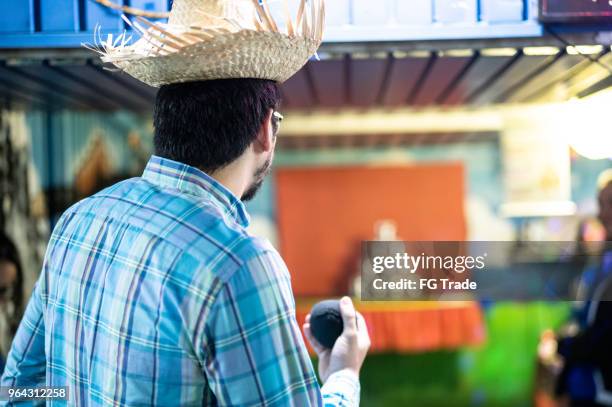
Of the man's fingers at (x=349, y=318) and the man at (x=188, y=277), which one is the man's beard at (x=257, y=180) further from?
the man's fingers at (x=349, y=318)

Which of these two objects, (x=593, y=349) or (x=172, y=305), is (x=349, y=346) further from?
(x=593, y=349)

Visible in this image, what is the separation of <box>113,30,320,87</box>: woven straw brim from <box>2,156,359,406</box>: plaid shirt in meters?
0.20

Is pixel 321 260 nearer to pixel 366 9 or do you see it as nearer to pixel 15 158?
pixel 15 158

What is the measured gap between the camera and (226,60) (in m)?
1.21

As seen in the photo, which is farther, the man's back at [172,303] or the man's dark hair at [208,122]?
the man's dark hair at [208,122]

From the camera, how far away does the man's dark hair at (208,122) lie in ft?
3.83

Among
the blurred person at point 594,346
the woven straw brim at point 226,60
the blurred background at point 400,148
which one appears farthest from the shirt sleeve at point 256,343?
Result: the blurred person at point 594,346

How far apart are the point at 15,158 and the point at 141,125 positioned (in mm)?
2704

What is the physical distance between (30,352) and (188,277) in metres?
0.58

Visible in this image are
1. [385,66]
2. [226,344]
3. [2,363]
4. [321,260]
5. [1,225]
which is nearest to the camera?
[226,344]

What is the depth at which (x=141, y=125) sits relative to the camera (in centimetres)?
625

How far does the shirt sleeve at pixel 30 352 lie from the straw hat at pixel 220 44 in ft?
1.91

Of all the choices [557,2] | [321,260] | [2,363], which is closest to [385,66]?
[557,2]

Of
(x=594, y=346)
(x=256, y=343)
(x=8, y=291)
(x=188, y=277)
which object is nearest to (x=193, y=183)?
(x=188, y=277)
